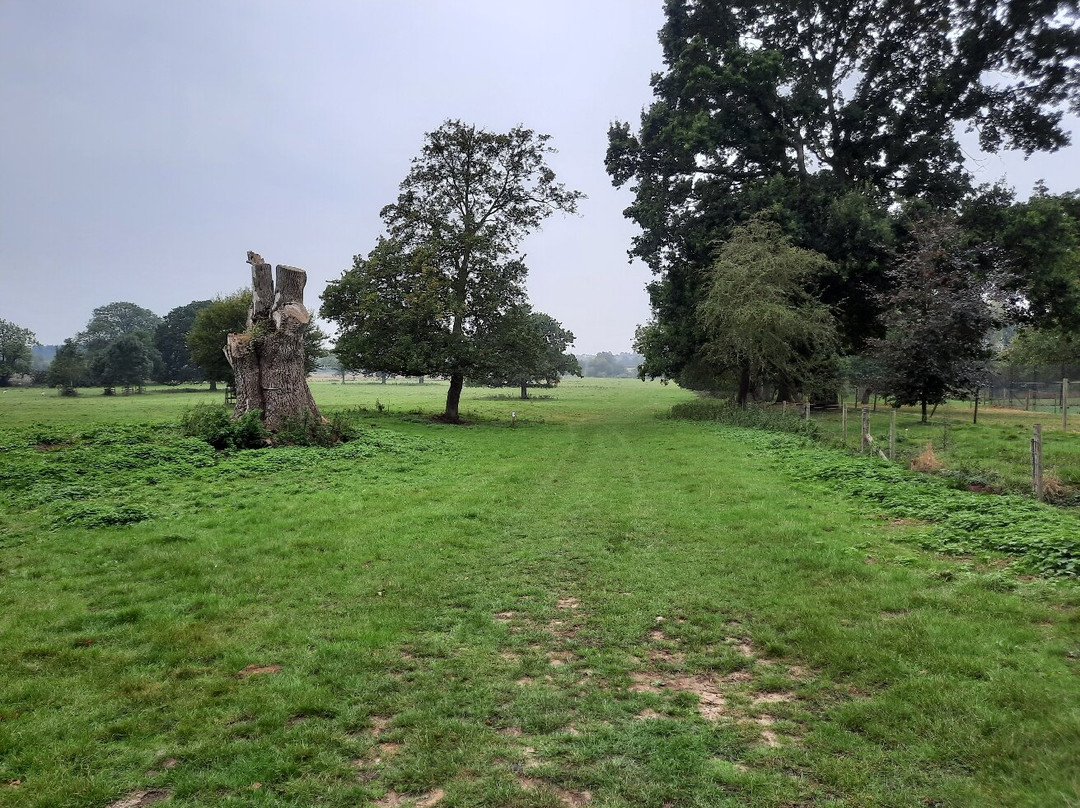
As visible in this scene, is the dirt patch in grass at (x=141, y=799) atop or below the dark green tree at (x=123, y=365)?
below

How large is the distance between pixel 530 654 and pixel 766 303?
2158cm

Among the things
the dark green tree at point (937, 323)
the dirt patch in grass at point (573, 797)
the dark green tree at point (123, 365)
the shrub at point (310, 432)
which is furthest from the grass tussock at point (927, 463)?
the dark green tree at point (123, 365)

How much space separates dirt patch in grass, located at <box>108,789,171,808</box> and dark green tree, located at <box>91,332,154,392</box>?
72.4 m

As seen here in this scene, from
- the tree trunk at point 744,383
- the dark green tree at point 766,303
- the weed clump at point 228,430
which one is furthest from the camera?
the tree trunk at point 744,383

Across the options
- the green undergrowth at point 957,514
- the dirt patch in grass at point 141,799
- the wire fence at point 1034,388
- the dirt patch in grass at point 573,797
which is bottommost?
the dirt patch in grass at point 141,799

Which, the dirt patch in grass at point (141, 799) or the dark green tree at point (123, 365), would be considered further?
the dark green tree at point (123, 365)

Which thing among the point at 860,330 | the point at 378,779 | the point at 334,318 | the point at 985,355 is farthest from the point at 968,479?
the point at 334,318

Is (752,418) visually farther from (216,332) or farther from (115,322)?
(115,322)

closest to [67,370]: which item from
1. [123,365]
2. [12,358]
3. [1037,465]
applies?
[123,365]

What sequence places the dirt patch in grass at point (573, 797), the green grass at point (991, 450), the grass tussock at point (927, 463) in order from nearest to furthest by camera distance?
the dirt patch in grass at point (573, 797) < the green grass at point (991, 450) < the grass tussock at point (927, 463)

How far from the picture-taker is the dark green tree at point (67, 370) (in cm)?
6294

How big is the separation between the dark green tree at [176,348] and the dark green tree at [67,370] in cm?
819

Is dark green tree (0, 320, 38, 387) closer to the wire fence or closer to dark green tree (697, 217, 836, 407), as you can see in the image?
dark green tree (697, 217, 836, 407)

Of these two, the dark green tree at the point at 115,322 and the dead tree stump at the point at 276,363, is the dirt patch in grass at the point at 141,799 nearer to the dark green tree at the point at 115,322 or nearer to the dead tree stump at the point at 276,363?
the dead tree stump at the point at 276,363
